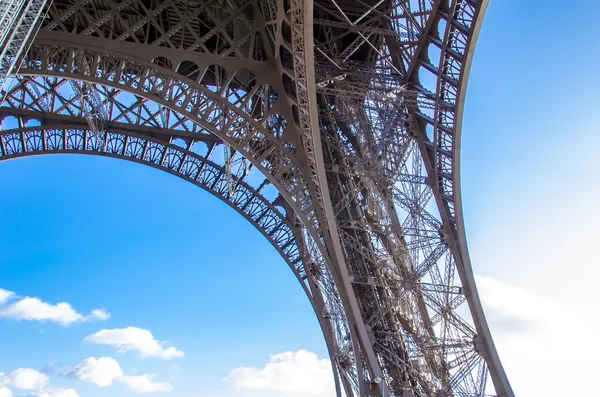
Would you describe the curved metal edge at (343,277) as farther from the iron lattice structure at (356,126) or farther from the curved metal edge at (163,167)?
the curved metal edge at (163,167)

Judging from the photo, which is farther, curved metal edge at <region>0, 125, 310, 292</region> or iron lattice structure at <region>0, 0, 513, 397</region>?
curved metal edge at <region>0, 125, 310, 292</region>

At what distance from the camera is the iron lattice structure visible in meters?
15.0

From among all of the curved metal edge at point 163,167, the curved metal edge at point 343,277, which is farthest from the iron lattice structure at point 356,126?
the curved metal edge at point 163,167

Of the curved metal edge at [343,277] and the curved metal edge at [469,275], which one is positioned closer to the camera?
the curved metal edge at [343,277]

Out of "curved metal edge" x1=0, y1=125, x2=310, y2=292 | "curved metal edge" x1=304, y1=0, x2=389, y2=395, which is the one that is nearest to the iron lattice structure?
"curved metal edge" x1=304, y1=0, x2=389, y2=395

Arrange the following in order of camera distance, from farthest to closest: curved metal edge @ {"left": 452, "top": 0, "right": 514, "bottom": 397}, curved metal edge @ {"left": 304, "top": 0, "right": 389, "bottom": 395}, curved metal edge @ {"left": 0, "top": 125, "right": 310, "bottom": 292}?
curved metal edge @ {"left": 0, "top": 125, "right": 310, "bottom": 292} → curved metal edge @ {"left": 452, "top": 0, "right": 514, "bottom": 397} → curved metal edge @ {"left": 304, "top": 0, "right": 389, "bottom": 395}

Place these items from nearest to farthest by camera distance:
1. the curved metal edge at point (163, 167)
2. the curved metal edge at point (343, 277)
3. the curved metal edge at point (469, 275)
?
1. the curved metal edge at point (343, 277)
2. the curved metal edge at point (469, 275)
3. the curved metal edge at point (163, 167)

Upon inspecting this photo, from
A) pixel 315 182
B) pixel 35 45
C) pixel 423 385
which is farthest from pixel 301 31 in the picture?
pixel 423 385

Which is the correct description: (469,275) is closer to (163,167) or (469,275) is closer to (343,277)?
(343,277)

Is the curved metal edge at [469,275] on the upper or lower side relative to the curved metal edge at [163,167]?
lower

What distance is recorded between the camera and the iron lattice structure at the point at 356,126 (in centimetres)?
1497

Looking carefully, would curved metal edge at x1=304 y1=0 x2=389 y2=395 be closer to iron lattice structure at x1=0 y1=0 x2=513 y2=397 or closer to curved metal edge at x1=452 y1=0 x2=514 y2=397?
iron lattice structure at x1=0 y1=0 x2=513 y2=397

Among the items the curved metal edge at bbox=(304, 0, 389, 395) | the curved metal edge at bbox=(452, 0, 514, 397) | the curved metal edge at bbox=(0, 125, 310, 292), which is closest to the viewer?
the curved metal edge at bbox=(304, 0, 389, 395)

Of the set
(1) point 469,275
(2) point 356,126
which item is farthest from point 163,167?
(1) point 469,275
